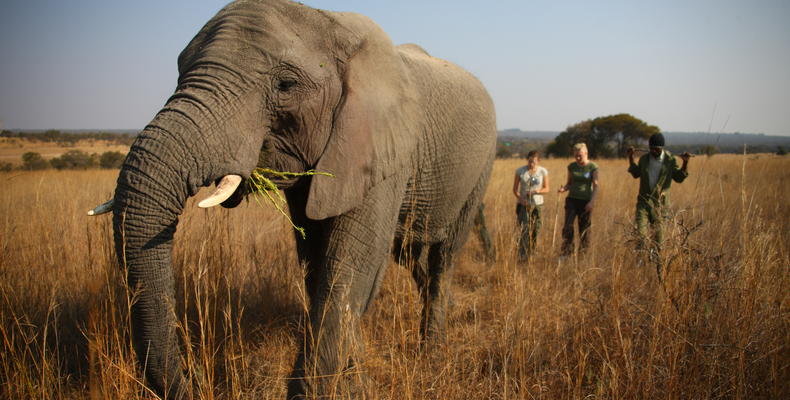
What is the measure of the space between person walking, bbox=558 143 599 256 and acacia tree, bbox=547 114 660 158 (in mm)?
33666

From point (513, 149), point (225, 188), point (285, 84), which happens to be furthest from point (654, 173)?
point (513, 149)

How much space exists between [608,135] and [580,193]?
37573 millimetres

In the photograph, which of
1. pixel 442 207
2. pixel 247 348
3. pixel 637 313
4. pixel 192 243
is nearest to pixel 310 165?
pixel 442 207

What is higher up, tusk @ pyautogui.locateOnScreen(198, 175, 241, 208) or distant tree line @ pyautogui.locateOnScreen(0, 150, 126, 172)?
tusk @ pyautogui.locateOnScreen(198, 175, 241, 208)

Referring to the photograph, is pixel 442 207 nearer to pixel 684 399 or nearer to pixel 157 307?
pixel 684 399

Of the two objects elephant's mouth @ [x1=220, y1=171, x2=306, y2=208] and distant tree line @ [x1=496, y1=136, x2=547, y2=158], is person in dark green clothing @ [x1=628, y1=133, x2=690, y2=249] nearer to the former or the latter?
elephant's mouth @ [x1=220, y1=171, x2=306, y2=208]

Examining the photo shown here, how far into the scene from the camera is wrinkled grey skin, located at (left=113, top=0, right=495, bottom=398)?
2086 mm

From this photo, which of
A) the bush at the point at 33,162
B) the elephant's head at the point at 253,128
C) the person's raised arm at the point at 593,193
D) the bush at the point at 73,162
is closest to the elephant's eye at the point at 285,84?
the elephant's head at the point at 253,128

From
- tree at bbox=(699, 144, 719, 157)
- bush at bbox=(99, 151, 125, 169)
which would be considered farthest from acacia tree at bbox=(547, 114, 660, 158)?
bush at bbox=(99, 151, 125, 169)

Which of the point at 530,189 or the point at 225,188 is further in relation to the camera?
the point at 530,189

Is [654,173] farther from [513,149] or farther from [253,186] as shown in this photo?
[513,149]

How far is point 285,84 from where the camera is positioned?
2396 millimetres

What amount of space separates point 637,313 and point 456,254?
1.77 metres

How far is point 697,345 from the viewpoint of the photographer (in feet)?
8.75
